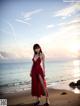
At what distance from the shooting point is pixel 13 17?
12.3 feet

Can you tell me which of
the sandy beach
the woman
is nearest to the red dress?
the woman

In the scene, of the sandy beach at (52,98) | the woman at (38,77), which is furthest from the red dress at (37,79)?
the sandy beach at (52,98)

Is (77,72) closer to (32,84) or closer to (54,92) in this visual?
(54,92)

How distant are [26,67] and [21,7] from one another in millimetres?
956

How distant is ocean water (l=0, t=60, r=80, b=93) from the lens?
3.69 m

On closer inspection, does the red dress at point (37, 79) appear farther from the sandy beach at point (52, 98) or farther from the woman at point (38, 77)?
the sandy beach at point (52, 98)

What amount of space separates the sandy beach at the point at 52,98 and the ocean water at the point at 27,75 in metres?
0.08

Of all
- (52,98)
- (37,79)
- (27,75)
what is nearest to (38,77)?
(37,79)

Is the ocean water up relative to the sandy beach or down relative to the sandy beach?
up

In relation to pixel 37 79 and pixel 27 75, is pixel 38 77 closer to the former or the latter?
pixel 37 79

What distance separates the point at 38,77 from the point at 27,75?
0.60 ft

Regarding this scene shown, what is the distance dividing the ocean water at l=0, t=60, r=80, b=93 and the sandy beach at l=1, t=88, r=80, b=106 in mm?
77

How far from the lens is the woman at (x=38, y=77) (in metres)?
3.62

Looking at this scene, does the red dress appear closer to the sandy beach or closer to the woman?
the woman
